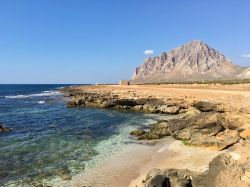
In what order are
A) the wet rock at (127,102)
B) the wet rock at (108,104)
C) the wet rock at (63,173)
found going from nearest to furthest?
the wet rock at (63,173), the wet rock at (127,102), the wet rock at (108,104)

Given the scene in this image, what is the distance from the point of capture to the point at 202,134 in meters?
23.0

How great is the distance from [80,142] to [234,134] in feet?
42.1

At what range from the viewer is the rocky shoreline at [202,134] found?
11.1 metres

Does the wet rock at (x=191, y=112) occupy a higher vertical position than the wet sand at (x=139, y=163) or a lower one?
higher

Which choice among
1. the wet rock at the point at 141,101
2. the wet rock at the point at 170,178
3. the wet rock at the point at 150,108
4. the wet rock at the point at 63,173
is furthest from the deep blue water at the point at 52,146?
the wet rock at the point at 141,101

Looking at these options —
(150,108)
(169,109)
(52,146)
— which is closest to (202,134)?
(52,146)

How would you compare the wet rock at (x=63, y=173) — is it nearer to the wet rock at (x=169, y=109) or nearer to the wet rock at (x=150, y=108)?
the wet rock at (x=169, y=109)

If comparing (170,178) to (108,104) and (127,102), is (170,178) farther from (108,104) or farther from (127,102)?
(108,104)

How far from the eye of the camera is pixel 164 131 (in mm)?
26938

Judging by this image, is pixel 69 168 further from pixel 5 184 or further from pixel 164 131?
pixel 164 131

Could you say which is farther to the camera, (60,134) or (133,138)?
(60,134)

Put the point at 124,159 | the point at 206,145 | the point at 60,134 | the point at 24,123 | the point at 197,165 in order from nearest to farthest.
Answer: the point at 197,165, the point at 124,159, the point at 206,145, the point at 60,134, the point at 24,123

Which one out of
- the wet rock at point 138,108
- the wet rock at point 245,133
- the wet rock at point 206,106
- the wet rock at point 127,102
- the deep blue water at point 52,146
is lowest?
the deep blue water at point 52,146

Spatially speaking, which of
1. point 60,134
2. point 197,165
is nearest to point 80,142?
point 60,134
